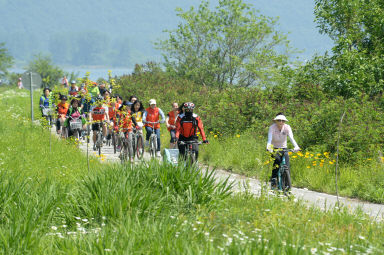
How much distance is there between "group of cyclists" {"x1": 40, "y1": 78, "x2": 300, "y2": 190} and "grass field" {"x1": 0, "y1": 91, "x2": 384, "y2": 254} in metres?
1.65

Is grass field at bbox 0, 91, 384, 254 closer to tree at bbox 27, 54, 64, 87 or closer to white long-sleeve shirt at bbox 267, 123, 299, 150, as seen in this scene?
white long-sleeve shirt at bbox 267, 123, 299, 150

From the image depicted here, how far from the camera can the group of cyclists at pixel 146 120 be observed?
9.79 meters

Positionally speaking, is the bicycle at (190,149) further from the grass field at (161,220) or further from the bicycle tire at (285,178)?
the grass field at (161,220)

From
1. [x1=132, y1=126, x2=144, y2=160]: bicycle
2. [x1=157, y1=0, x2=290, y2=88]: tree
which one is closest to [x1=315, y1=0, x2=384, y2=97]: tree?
[x1=132, y1=126, x2=144, y2=160]: bicycle

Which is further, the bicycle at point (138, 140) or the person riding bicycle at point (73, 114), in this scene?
the person riding bicycle at point (73, 114)

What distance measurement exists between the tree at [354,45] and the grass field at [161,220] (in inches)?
477

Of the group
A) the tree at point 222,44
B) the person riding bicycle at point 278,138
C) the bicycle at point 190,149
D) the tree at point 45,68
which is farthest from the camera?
the tree at point 45,68

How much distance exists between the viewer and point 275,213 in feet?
22.4

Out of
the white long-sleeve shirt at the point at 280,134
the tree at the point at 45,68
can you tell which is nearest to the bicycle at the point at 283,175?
the white long-sleeve shirt at the point at 280,134

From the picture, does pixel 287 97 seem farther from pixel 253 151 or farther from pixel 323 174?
pixel 323 174

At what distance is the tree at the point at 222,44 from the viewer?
36938 millimetres

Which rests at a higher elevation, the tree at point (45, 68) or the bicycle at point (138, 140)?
the tree at point (45, 68)

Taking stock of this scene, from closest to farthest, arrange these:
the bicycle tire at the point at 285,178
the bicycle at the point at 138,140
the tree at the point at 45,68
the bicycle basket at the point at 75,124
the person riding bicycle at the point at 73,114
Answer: the bicycle tire at the point at 285,178
the bicycle at the point at 138,140
the bicycle basket at the point at 75,124
the person riding bicycle at the point at 73,114
the tree at the point at 45,68

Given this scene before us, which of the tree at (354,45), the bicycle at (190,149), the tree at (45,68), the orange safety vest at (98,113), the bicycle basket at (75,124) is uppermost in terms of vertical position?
the tree at (45,68)
